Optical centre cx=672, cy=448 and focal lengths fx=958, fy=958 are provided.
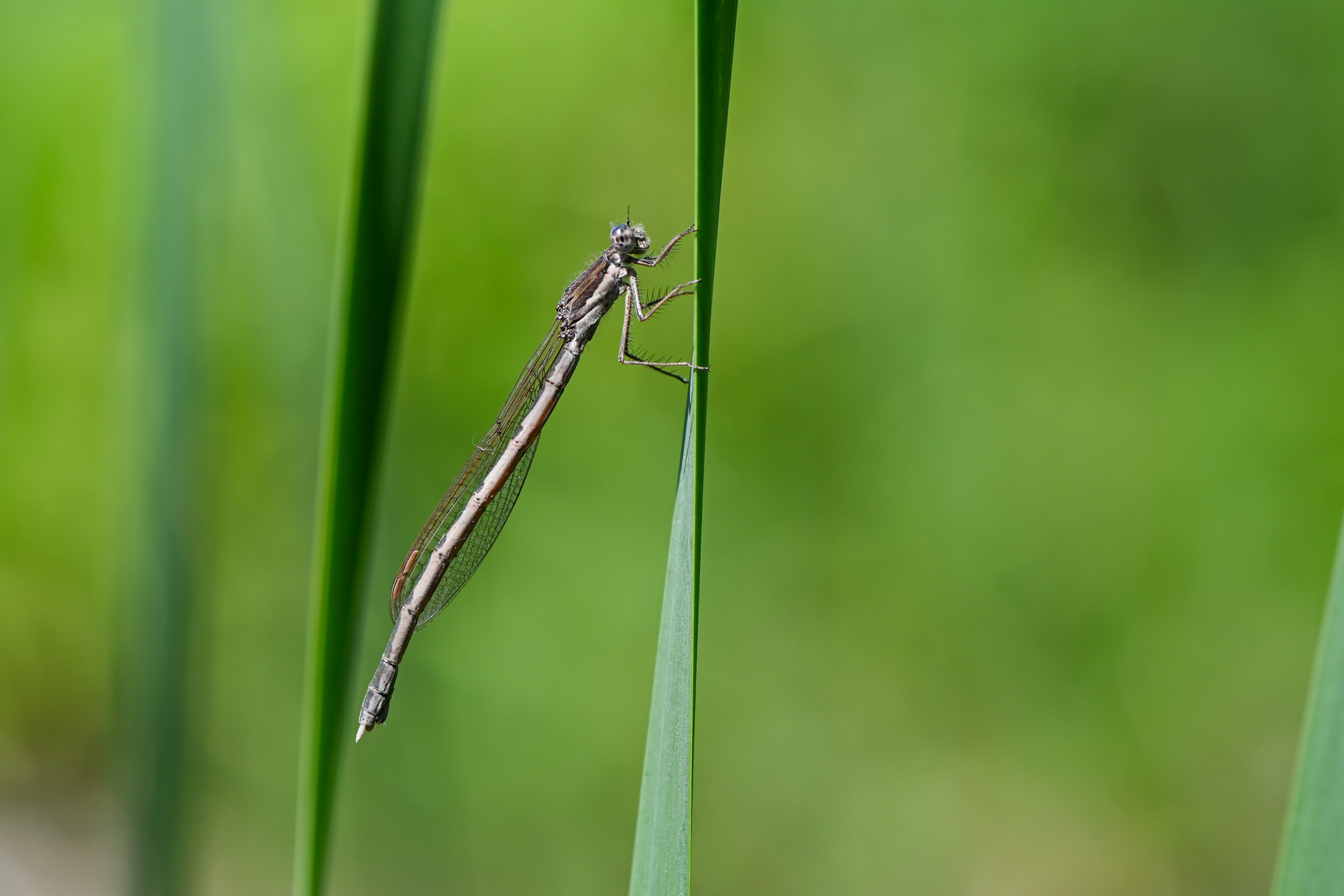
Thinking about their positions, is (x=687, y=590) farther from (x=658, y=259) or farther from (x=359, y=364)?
(x=658, y=259)

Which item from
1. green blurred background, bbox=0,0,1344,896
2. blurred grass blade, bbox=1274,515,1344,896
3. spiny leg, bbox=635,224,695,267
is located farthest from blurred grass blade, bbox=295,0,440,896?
green blurred background, bbox=0,0,1344,896

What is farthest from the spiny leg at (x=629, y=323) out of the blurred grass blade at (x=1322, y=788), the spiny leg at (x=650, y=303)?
the blurred grass blade at (x=1322, y=788)

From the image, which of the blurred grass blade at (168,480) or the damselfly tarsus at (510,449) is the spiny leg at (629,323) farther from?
the blurred grass blade at (168,480)

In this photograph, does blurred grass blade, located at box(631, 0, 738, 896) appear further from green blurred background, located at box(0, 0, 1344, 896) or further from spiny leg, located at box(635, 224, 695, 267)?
green blurred background, located at box(0, 0, 1344, 896)

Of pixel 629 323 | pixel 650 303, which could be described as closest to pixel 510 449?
pixel 629 323

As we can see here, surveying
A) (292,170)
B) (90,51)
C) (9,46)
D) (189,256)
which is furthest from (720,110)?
(9,46)

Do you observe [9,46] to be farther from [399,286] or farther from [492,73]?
[399,286]
